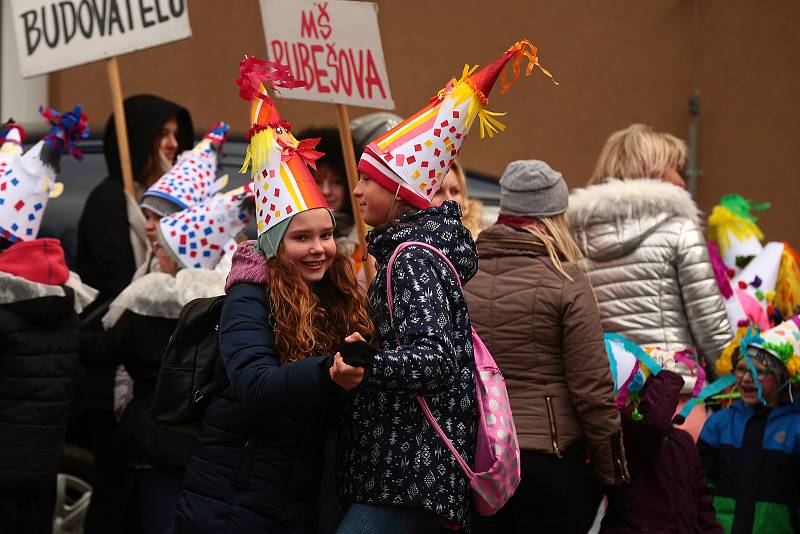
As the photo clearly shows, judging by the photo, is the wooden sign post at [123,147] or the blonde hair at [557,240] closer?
the blonde hair at [557,240]

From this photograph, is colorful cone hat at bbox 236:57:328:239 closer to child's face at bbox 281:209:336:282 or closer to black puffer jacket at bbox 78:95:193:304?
child's face at bbox 281:209:336:282

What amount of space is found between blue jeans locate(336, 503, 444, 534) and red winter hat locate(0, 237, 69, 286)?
1.90 metres

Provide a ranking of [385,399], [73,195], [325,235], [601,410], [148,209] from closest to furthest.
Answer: [385,399] → [325,235] → [601,410] → [148,209] → [73,195]

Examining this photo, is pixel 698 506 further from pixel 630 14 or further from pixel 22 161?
pixel 630 14

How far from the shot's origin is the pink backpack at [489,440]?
138 inches

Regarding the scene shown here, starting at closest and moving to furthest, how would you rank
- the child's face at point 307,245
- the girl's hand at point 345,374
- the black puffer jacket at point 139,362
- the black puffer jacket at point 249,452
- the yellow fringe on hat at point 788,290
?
the girl's hand at point 345,374
the black puffer jacket at point 249,452
the child's face at point 307,245
the black puffer jacket at point 139,362
the yellow fringe on hat at point 788,290

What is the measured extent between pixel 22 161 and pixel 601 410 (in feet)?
7.97

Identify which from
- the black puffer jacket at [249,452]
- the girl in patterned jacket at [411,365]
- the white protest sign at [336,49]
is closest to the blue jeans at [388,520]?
the girl in patterned jacket at [411,365]

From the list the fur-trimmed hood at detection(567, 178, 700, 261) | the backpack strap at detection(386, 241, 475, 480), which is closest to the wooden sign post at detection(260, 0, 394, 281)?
the fur-trimmed hood at detection(567, 178, 700, 261)

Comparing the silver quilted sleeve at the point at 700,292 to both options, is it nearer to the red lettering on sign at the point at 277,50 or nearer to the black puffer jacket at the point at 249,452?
the red lettering on sign at the point at 277,50

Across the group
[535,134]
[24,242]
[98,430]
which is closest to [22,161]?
[24,242]

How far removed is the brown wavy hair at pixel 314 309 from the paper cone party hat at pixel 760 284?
2.45 m

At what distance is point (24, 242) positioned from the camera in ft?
→ 16.0

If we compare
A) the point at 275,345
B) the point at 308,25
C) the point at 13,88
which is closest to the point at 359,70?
the point at 308,25
